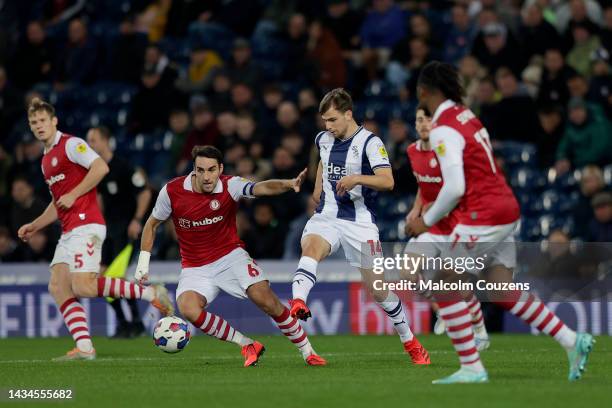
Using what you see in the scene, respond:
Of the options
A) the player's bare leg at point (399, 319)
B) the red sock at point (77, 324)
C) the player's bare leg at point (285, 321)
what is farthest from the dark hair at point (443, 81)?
→ the red sock at point (77, 324)

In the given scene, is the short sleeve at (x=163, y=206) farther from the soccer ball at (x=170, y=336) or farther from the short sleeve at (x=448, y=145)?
the short sleeve at (x=448, y=145)

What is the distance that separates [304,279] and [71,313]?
2.67 metres

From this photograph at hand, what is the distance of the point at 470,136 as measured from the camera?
8312 mm

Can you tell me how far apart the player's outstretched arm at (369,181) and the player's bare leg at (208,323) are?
149 centimetres

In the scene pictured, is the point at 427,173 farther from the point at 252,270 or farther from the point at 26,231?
the point at 26,231

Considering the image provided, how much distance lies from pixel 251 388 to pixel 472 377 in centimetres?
144

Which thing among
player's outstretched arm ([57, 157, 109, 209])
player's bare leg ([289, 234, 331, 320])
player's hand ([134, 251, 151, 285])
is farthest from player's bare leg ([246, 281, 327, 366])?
player's outstretched arm ([57, 157, 109, 209])

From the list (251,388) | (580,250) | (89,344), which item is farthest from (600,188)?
(251,388)

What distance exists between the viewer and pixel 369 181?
33.0 ft

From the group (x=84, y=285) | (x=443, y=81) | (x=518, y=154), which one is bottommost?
(x=84, y=285)

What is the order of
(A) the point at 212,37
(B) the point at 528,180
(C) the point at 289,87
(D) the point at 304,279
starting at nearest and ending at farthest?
(D) the point at 304,279 < (B) the point at 528,180 < (C) the point at 289,87 < (A) the point at 212,37

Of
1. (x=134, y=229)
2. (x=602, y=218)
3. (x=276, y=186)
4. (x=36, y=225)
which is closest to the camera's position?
(x=276, y=186)

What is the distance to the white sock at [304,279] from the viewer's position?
9.81 metres

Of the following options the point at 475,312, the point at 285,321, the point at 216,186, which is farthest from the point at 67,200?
the point at 475,312
